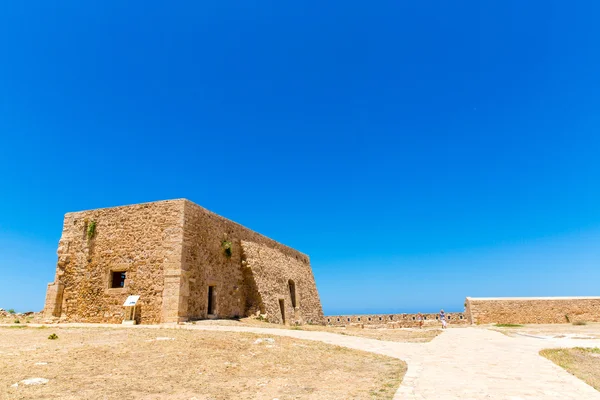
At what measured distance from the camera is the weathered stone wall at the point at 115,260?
1510 cm

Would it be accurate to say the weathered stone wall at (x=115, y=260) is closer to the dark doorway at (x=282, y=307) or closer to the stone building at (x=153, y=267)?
the stone building at (x=153, y=267)

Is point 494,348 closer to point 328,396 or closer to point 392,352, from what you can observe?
point 392,352

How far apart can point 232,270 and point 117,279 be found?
5.25 meters

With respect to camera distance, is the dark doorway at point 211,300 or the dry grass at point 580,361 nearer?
the dry grass at point 580,361

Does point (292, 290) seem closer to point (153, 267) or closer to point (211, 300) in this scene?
point (211, 300)

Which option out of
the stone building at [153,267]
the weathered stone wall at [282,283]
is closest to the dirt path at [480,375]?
the stone building at [153,267]

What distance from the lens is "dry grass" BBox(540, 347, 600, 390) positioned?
6.63m

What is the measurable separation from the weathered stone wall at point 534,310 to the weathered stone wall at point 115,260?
61.7 ft

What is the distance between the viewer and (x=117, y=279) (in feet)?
54.4

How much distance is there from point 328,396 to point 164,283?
1130 cm

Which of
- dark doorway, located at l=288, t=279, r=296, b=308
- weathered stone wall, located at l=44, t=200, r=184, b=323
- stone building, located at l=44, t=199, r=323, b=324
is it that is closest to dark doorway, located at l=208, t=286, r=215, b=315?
stone building, located at l=44, t=199, r=323, b=324

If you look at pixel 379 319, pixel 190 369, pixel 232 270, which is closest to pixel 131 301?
pixel 232 270

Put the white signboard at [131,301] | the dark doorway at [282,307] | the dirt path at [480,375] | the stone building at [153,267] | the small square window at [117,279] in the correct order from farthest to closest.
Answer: the dark doorway at [282,307] → the small square window at [117,279] → the stone building at [153,267] → the white signboard at [131,301] → the dirt path at [480,375]

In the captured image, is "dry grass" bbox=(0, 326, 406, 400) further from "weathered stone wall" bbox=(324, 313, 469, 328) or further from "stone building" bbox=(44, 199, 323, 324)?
"weathered stone wall" bbox=(324, 313, 469, 328)
